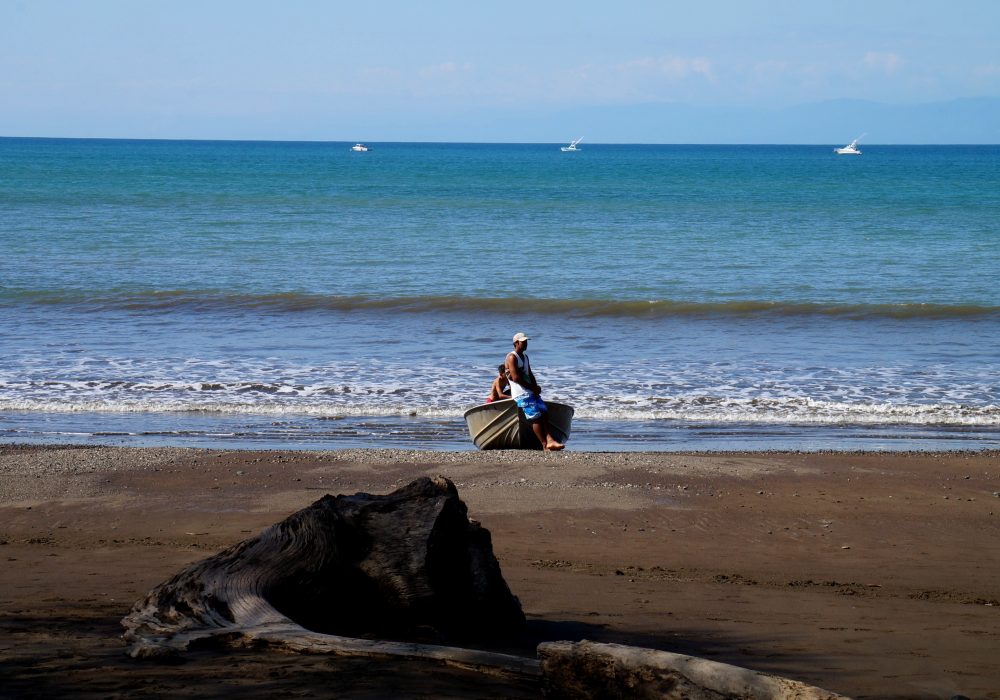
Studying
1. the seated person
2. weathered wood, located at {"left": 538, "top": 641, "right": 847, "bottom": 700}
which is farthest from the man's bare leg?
weathered wood, located at {"left": 538, "top": 641, "right": 847, "bottom": 700}

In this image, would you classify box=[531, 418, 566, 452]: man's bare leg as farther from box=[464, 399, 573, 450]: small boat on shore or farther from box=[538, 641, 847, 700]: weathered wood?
box=[538, 641, 847, 700]: weathered wood

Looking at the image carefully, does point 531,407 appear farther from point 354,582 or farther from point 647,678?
point 647,678

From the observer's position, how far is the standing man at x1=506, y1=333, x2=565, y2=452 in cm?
1135

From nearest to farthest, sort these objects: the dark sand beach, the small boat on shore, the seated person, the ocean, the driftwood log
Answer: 1. the driftwood log
2. the dark sand beach
3. the small boat on shore
4. the seated person
5. the ocean

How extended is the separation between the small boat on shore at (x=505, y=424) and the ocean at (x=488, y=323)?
45 cm

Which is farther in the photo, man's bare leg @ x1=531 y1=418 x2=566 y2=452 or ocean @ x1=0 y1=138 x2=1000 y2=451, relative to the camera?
ocean @ x1=0 y1=138 x2=1000 y2=451

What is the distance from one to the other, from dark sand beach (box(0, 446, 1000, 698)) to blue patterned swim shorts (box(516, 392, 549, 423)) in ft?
2.45

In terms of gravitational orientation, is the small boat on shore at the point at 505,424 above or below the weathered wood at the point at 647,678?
below

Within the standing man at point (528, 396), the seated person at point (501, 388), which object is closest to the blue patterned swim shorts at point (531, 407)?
the standing man at point (528, 396)

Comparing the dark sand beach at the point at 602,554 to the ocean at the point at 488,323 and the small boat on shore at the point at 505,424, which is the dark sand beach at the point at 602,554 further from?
the ocean at the point at 488,323

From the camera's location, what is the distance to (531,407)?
11.4 meters

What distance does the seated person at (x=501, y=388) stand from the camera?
38.9 ft

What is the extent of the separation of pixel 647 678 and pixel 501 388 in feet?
26.4

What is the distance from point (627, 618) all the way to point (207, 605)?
7.24ft
